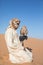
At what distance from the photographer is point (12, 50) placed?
7.50 metres

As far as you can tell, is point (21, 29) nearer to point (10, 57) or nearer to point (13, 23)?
point (13, 23)

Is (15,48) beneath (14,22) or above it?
beneath

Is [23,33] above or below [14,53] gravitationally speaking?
above

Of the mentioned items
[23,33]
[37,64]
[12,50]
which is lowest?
[37,64]

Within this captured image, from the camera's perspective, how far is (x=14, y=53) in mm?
7559

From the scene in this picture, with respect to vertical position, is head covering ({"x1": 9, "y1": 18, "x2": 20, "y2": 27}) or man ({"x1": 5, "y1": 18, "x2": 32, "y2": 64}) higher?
head covering ({"x1": 9, "y1": 18, "x2": 20, "y2": 27})

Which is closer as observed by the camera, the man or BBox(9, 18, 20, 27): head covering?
the man

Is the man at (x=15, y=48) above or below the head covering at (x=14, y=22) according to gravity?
below

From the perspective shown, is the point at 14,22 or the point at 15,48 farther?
the point at 14,22

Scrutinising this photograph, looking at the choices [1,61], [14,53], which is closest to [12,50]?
[14,53]

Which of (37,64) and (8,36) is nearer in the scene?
(8,36)

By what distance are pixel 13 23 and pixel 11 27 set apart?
0.14 metres

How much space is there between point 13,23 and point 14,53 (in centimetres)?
91

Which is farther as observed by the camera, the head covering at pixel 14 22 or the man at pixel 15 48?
the head covering at pixel 14 22
